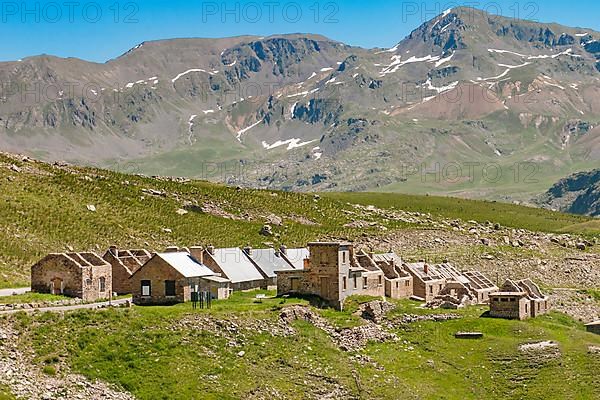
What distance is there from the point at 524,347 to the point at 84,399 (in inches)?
1022

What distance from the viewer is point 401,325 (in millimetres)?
62812

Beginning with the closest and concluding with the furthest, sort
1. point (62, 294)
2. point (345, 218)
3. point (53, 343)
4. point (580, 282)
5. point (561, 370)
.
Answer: point (53, 343) < point (561, 370) < point (62, 294) < point (580, 282) < point (345, 218)

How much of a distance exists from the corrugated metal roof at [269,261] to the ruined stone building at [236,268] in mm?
597

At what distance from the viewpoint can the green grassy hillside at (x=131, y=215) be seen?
8956cm

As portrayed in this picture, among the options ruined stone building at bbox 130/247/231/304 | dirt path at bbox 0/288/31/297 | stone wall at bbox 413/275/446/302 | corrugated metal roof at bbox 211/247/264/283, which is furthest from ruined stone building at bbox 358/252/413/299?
dirt path at bbox 0/288/31/297

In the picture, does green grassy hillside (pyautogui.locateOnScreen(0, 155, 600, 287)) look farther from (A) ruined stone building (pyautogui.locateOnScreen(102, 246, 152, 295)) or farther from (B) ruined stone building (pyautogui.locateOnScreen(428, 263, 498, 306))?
(B) ruined stone building (pyautogui.locateOnScreen(428, 263, 498, 306))

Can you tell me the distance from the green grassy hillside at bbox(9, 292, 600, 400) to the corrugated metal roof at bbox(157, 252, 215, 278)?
4414 millimetres

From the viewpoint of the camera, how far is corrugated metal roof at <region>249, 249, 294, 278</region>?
78781 millimetres

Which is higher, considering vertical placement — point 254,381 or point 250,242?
point 250,242

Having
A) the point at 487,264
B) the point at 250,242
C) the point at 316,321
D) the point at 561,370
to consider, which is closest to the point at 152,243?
the point at 250,242

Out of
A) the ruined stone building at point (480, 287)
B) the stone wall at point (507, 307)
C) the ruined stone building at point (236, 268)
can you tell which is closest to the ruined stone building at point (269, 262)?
the ruined stone building at point (236, 268)

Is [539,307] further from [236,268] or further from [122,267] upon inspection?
[122,267]

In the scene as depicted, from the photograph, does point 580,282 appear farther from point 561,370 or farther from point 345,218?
point 561,370

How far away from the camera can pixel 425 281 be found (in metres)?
80.6
